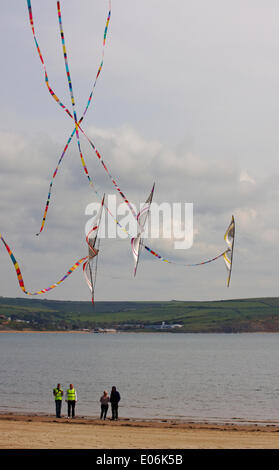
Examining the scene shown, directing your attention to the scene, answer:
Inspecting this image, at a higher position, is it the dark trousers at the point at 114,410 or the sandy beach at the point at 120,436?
the dark trousers at the point at 114,410

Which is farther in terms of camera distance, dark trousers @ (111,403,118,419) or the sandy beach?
dark trousers @ (111,403,118,419)

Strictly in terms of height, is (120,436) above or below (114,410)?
below

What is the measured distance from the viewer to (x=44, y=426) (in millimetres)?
28266

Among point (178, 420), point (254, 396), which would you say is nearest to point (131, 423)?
point (178, 420)

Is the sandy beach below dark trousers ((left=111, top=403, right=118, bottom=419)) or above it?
below

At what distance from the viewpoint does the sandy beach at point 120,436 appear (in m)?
21.9

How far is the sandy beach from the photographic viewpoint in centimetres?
2195

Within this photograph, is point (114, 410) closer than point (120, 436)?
No

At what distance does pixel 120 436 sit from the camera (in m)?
24.9

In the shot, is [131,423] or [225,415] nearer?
[131,423]

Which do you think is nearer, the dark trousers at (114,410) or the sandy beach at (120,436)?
the sandy beach at (120,436)

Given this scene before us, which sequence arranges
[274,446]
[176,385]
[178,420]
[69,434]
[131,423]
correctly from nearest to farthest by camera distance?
1. [274,446]
2. [69,434]
3. [131,423]
4. [178,420]
5. [176,385]
